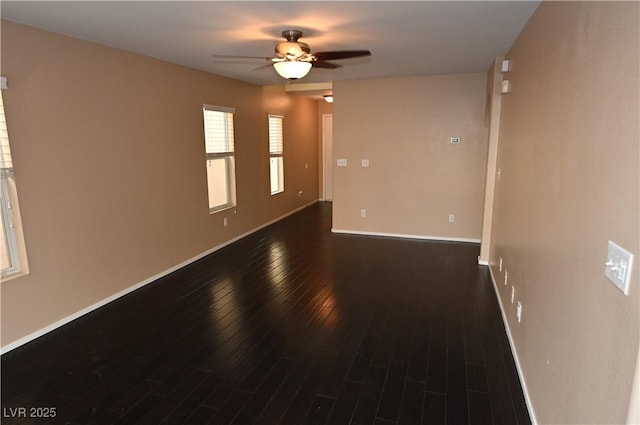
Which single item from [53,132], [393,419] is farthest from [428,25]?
[53,132]

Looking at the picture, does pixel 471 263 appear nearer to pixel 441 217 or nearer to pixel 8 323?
pixel 441 217

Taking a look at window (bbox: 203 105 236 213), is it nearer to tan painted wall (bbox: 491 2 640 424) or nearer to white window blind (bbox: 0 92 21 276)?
white window blind (bbox: 0 92 21 276)

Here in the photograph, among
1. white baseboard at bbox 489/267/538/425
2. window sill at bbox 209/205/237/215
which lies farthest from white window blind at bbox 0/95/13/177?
white baseboard at bbox 489/267/538/425

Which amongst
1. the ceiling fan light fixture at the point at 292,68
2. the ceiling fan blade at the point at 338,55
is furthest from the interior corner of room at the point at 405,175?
the ceiling fan light fixture at the point at 292,68

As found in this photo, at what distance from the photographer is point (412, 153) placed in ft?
18.5

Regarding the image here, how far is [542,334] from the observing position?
200cm

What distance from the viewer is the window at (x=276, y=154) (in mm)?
6742

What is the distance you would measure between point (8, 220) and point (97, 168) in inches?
32.6

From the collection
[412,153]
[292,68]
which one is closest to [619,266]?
[292,68]

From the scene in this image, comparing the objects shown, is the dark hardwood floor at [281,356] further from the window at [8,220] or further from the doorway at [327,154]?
the doorway at [327,154]

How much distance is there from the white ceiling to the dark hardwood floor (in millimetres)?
2374

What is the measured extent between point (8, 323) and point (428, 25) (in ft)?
12.7

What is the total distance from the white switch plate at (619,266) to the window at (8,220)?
353 cm

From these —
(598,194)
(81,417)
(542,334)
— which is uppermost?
(598,194)
